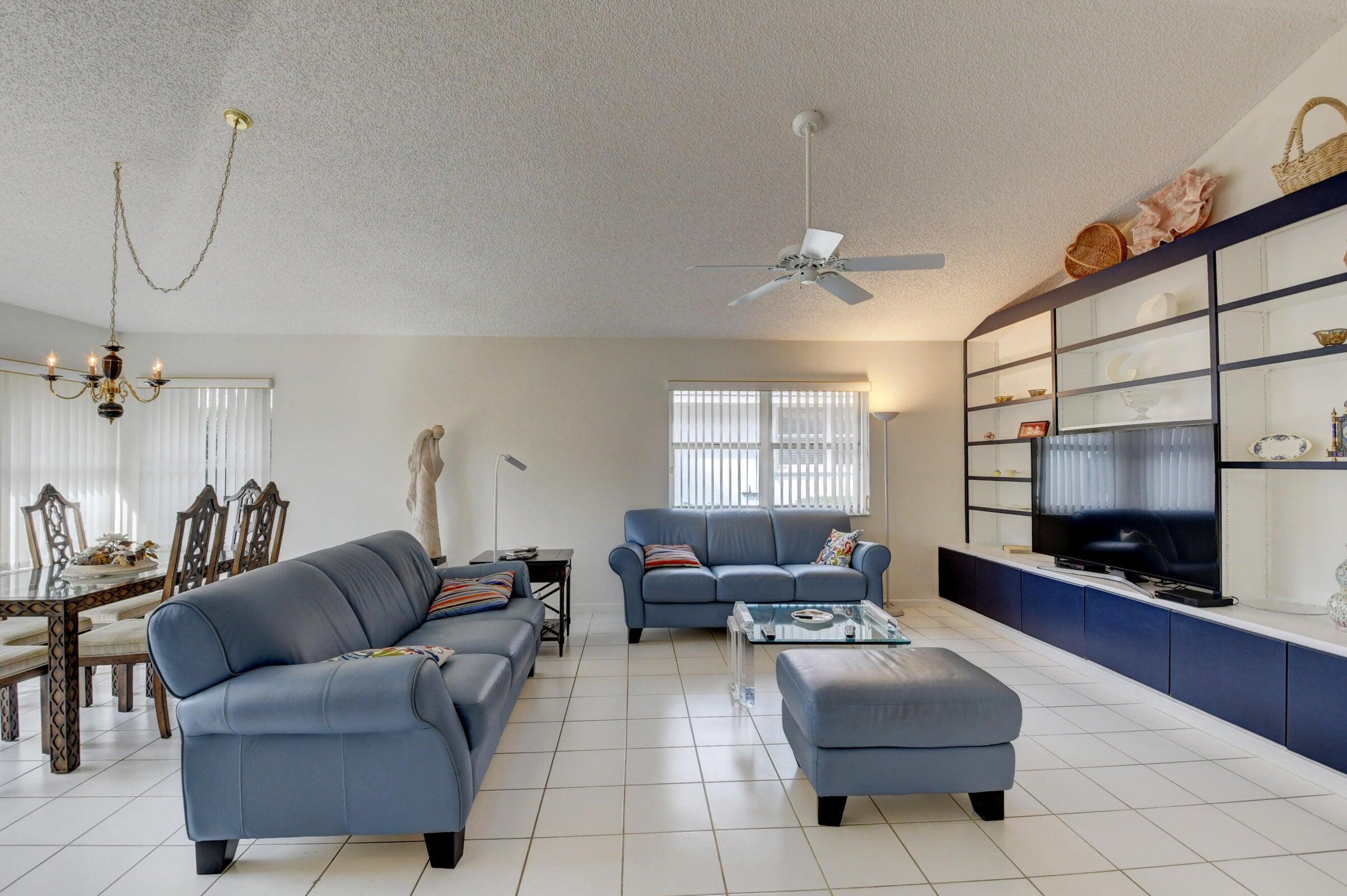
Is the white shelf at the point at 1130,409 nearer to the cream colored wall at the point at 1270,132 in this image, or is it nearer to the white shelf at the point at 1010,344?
the white shelf at the point at 1010,344

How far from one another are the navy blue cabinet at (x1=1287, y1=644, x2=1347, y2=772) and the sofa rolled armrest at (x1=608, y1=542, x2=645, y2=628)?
348 centimetres

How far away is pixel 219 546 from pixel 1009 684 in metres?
4.70

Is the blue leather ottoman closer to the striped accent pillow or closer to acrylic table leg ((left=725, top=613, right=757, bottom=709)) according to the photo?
acrylic table leg ((left=725, top=613, right=757, bottom=709))

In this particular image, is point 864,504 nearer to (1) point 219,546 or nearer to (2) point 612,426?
A: (2) point 612,426

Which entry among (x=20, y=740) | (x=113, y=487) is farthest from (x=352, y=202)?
(x=113, y=487)

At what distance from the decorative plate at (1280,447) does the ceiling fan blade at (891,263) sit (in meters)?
2.02

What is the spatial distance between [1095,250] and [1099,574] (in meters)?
2.18

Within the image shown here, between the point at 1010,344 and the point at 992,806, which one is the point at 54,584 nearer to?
the point at 992,806

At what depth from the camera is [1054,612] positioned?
405cm

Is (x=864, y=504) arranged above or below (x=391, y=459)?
below

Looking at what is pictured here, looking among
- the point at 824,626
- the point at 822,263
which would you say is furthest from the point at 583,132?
the point at 824,626

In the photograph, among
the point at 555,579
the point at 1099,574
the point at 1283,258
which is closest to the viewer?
the point at 1283,258

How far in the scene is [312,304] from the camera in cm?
479

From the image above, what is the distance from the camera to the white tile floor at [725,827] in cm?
193
